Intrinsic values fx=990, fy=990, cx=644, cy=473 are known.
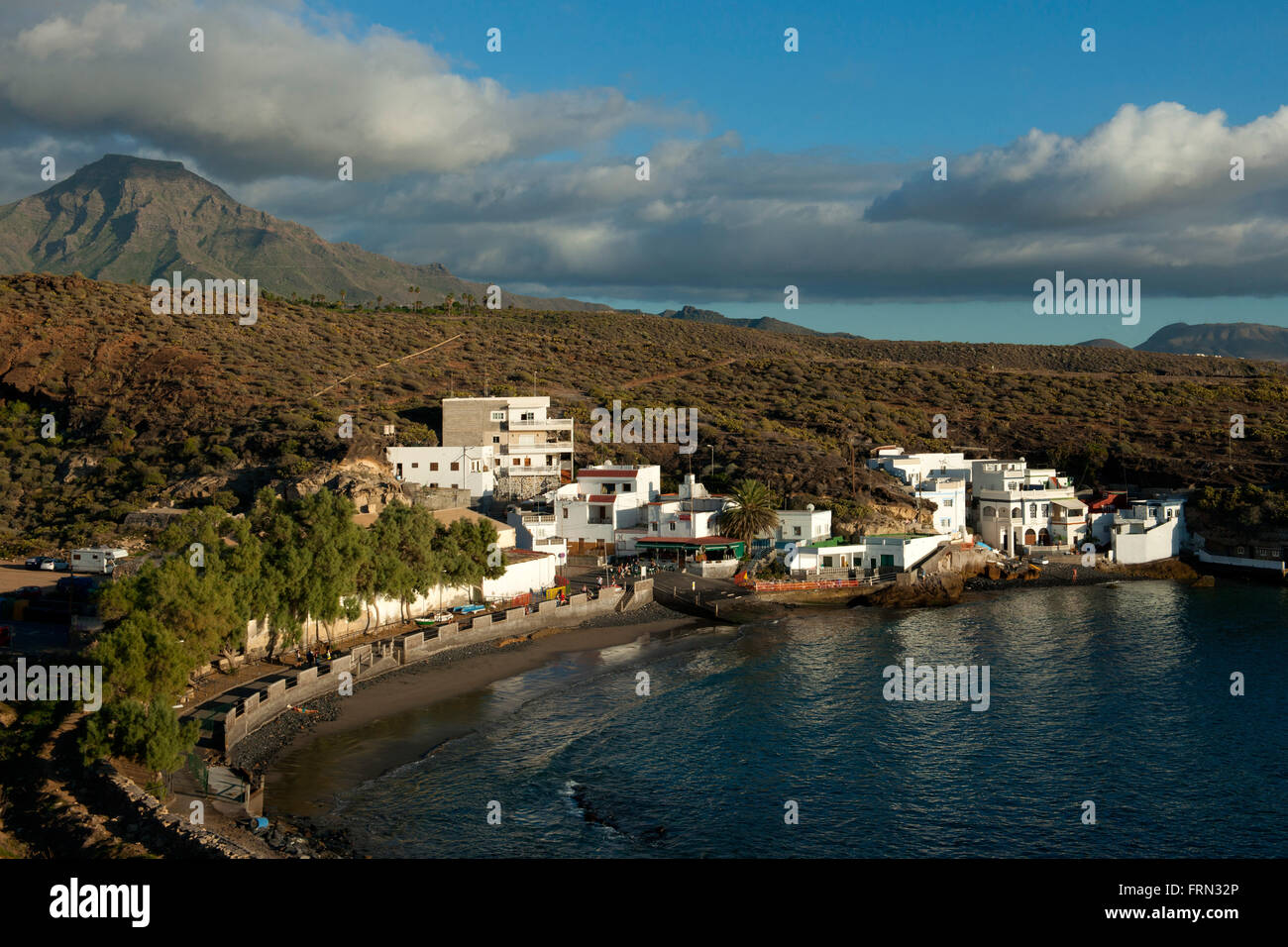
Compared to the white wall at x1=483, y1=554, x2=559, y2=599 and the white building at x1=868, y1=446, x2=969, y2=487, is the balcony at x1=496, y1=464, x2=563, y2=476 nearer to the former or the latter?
the white wall at x1=483, y1=554, x2=559, y2=599

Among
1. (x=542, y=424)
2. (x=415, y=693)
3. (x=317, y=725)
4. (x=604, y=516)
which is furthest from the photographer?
(x=542, y=424)

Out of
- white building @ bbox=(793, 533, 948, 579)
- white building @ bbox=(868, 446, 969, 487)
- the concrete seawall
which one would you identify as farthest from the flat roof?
white building @ bbox=(868, 446, 969, 487)

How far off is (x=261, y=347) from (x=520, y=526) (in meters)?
48.9

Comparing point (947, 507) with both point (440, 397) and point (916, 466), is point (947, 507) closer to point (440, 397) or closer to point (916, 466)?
point (916, 466)

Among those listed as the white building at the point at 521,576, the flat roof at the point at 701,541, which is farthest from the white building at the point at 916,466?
the white building at the point at 521,576

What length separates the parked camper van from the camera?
139 feet

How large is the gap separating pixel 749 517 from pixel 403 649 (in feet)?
79.4

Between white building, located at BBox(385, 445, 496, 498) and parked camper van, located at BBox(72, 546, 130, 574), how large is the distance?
71.7 feet

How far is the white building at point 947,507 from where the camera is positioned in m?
61.5

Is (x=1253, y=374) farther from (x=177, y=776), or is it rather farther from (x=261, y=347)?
(x=177, y=776)

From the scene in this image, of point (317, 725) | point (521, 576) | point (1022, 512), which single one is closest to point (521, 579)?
point (521, 576)

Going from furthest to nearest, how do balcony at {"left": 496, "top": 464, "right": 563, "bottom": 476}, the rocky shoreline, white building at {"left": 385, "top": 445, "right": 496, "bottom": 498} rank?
balcony at {"left": 496, "top": 464, "right": 563, "bottom": 476}, white building at {"left": 385, "top": 445, "right": 496, "bottom": 498}, the rocky shoreline

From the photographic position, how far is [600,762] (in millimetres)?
28016

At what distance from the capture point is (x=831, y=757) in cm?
2864
